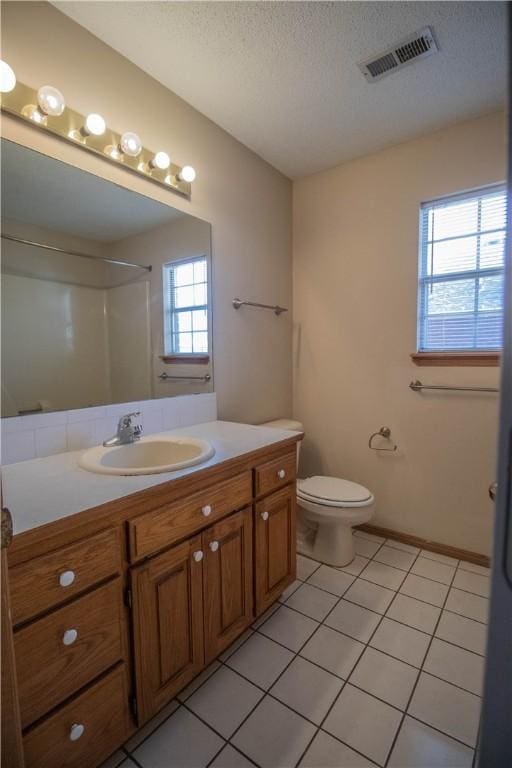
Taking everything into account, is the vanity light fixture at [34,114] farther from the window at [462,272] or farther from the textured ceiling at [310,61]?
the window at [462,272]

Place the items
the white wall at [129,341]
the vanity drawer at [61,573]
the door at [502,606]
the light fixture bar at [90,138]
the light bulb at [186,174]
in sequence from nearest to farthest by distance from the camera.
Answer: the door at [502,606]
the vanity drawer at [61,573]
the light fixture bar at [90,138]
the white wall at [129,341]
the light bulb at [186,174]

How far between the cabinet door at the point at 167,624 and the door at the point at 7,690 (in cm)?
38

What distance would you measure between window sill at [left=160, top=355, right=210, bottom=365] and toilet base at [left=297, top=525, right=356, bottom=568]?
1.20m

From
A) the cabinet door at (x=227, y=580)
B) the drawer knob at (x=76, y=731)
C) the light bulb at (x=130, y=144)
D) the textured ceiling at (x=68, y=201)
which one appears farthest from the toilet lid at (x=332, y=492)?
A: the light bulb at (x=130, y=144)

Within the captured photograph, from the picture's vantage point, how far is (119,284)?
5.03 feet

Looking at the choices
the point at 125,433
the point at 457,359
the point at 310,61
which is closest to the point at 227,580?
the point at 125,433

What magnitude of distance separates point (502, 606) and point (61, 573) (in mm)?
890

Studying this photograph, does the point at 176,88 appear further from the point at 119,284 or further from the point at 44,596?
the point at 44,596

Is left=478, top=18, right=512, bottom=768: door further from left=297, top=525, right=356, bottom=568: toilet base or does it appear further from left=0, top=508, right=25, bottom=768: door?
left=297, top=525, right=356, bottom=568: toilet base

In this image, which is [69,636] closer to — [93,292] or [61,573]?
[61,573]

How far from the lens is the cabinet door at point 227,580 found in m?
1.23

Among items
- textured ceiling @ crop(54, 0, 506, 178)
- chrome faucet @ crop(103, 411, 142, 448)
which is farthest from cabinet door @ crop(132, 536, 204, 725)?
textured ceiling @ crop(54, 0, 506, 178)

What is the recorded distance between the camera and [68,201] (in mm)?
1347

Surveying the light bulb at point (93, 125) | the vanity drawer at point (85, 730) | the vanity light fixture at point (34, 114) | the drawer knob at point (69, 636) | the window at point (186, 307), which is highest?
the light bulb at point (93, 125)
